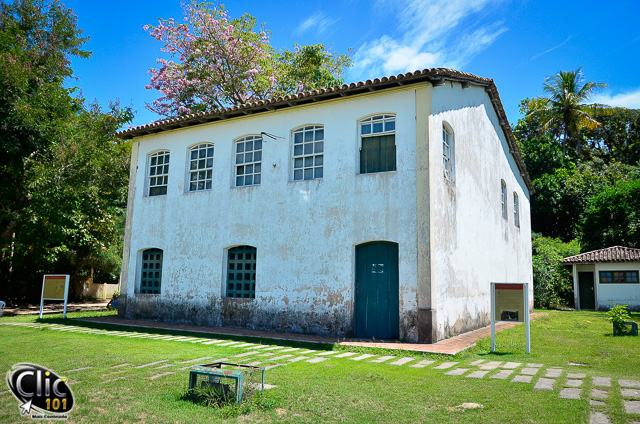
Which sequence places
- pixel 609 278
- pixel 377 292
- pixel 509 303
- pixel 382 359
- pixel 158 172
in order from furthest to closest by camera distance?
pixel 609 278 < pixel 158 172 < pixel 377 292 < pixel 509 303 < pixel 382 359

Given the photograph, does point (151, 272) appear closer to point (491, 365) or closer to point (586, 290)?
point (491, 365)

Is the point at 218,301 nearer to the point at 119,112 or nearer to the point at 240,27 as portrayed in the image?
the point at 119,112

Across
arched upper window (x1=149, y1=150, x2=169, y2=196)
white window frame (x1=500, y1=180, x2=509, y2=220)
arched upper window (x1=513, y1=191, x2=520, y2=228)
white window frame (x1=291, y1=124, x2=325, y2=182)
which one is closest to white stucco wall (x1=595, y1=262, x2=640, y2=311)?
arched upper window (x1=513, y1=191, x2=520, y2=228)

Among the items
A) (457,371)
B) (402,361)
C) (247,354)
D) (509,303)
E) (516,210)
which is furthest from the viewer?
(516,210)

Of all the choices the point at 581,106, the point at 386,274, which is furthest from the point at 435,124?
the point at 581,106

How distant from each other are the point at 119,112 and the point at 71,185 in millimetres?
5749

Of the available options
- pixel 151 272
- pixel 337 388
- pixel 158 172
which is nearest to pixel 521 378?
pixel 337 388

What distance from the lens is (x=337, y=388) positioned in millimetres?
5473

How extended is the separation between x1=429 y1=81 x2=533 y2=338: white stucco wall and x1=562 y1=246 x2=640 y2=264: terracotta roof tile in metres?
5.54

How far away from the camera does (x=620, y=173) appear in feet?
93.1

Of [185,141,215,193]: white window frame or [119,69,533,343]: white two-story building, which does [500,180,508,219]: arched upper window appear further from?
[185,141,215,193]: white window frame

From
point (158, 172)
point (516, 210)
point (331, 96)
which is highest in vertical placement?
point (331, 96)

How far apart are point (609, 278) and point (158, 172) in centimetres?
1940

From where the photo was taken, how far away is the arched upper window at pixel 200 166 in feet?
43.9
